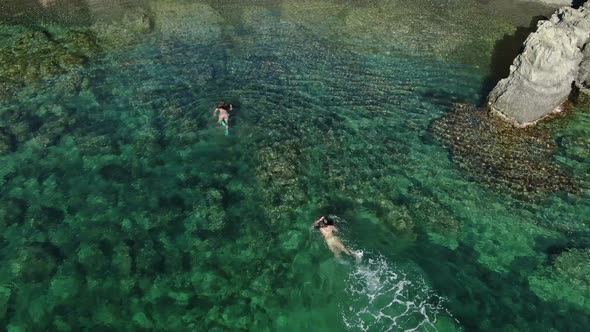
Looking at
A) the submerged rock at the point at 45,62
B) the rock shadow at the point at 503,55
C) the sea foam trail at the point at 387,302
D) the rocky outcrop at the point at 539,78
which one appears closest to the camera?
the sea foam trail at the point at 387,302

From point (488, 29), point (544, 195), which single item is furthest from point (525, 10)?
point (544, 195)

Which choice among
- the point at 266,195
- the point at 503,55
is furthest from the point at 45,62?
the point at 503,55

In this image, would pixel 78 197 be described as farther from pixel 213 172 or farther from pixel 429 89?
pixel 429 89

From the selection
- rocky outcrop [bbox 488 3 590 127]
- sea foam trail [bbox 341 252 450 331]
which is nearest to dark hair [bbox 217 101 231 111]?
sea foam trail [bbox 341 252 450 331]

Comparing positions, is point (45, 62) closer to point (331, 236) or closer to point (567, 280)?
point (331, 236)

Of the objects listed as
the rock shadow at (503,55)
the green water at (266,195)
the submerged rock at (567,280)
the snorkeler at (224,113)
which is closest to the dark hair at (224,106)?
the snorkeler at (224,113)

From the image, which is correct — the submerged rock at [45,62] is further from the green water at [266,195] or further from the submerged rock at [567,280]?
the submerged rock at [567,280]
